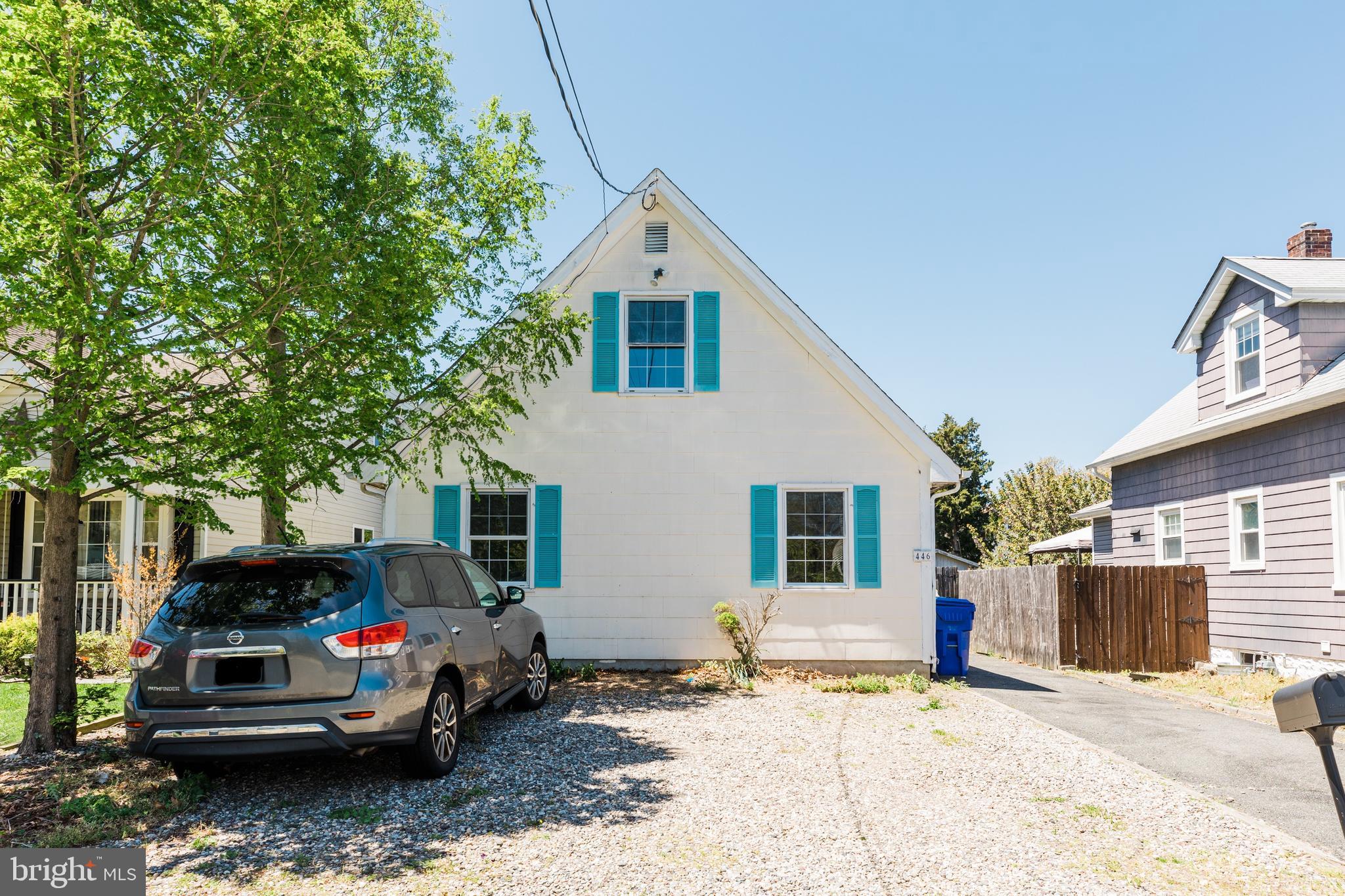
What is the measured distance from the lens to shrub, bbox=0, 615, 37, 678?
11305 millimetres

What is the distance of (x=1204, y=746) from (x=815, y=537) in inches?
204

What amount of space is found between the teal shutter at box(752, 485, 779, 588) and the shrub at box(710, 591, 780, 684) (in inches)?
8.7

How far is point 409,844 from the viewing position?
16.0 feet

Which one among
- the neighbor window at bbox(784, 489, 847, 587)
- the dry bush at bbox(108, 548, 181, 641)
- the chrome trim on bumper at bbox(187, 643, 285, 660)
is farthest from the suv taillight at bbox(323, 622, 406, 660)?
the dry bush at bbox(108, 548, 181, 641)

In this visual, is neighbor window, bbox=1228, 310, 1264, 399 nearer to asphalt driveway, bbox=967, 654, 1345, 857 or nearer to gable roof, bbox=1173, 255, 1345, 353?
gable roof, bbox=1173, 255, 1345, 353

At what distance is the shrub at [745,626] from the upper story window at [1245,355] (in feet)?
30.8

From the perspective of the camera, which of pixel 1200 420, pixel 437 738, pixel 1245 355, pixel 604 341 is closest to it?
pixel 437 738

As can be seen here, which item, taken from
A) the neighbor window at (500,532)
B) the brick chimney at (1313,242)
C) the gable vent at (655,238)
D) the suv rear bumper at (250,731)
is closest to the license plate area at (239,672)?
the suv rear bumper at (250,731)

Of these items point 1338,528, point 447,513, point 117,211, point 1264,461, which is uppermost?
point 117,211

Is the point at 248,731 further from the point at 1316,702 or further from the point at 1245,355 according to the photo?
the point at 1245,355

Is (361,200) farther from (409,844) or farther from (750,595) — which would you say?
(750,595)

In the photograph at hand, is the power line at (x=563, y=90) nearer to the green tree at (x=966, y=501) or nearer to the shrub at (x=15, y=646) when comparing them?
the shrub at (x=15, y=646)

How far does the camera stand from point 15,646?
11.3 meters

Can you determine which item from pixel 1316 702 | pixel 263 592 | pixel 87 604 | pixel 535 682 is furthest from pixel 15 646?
pixel 1316 702
